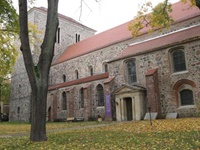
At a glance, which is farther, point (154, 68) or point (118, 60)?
point (118, 60)

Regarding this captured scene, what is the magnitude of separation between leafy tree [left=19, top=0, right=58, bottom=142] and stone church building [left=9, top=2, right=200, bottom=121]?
3695mm

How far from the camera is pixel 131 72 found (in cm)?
1973

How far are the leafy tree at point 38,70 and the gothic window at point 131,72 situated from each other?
12396 mm

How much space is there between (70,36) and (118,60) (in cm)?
1929

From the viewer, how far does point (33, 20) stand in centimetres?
3334

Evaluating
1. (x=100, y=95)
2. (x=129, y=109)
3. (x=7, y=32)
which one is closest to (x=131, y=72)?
(x=129, y=109)

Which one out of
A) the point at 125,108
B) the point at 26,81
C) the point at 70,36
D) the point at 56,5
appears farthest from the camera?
the point at 70,36

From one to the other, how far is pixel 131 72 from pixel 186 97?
5521 mm

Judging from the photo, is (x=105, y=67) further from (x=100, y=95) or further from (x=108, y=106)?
(x=108, y=106)

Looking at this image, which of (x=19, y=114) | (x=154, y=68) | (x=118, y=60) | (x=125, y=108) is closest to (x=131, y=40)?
(x=118, y=60)

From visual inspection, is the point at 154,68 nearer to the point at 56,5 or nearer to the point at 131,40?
the point at 131,40

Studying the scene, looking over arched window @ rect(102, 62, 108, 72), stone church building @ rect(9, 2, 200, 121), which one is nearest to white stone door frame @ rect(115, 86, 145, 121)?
stone church building @ rect(9, 2, 200, 121)

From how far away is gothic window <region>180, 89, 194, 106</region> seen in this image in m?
16.0

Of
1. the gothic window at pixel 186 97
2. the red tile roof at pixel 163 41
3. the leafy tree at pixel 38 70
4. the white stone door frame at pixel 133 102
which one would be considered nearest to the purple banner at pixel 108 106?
the white stone door frame at pixel 133 102
